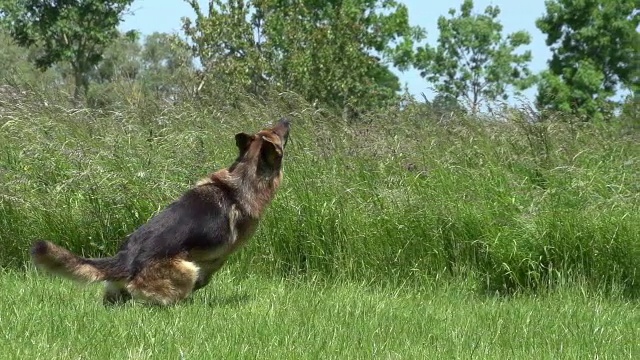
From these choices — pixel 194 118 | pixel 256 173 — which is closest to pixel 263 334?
pixel 256 173

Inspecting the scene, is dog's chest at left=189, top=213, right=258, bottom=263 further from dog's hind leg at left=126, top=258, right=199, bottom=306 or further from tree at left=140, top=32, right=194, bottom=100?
tree at left=140, top=32, right=194, bottom=100

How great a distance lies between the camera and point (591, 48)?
142 feet

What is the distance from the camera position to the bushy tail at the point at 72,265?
6406mm

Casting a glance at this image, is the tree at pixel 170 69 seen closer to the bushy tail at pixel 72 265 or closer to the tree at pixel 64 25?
the tree at pixel 64 25

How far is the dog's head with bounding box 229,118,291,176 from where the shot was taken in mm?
7262

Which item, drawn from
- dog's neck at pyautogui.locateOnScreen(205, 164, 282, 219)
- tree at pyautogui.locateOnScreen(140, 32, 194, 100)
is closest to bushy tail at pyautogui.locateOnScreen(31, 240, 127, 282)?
dog's neck at pyautogui.locateOnScreen(205, 164, 282, 219)

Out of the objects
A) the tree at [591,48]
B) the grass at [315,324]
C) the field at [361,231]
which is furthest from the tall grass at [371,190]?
the tree at [591,48]

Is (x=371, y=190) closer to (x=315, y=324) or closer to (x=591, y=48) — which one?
(x=315, y=324)

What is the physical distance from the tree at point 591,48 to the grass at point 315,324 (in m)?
35.7

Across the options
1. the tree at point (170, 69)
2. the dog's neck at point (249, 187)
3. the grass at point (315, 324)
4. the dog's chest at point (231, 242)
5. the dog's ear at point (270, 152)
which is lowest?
the grass at point (315, 324)

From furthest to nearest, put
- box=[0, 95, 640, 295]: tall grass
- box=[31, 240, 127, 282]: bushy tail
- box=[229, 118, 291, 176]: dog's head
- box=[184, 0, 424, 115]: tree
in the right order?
box=[184, 0, 424, 115]: tree < box=[0, 95, 640, 295]: tall grass < box=[229, 118, 291, 176]: dog's head < box=[31, 240, 127, 282]: bushy tail

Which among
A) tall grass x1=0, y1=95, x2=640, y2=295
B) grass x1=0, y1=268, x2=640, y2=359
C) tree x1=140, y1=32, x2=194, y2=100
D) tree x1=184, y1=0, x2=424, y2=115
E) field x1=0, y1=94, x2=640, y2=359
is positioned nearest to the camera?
grass x1=0, y1=268, x2=640, y2=359

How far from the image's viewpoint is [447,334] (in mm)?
5895

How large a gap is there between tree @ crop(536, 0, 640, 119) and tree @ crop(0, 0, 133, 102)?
64.2 feet
